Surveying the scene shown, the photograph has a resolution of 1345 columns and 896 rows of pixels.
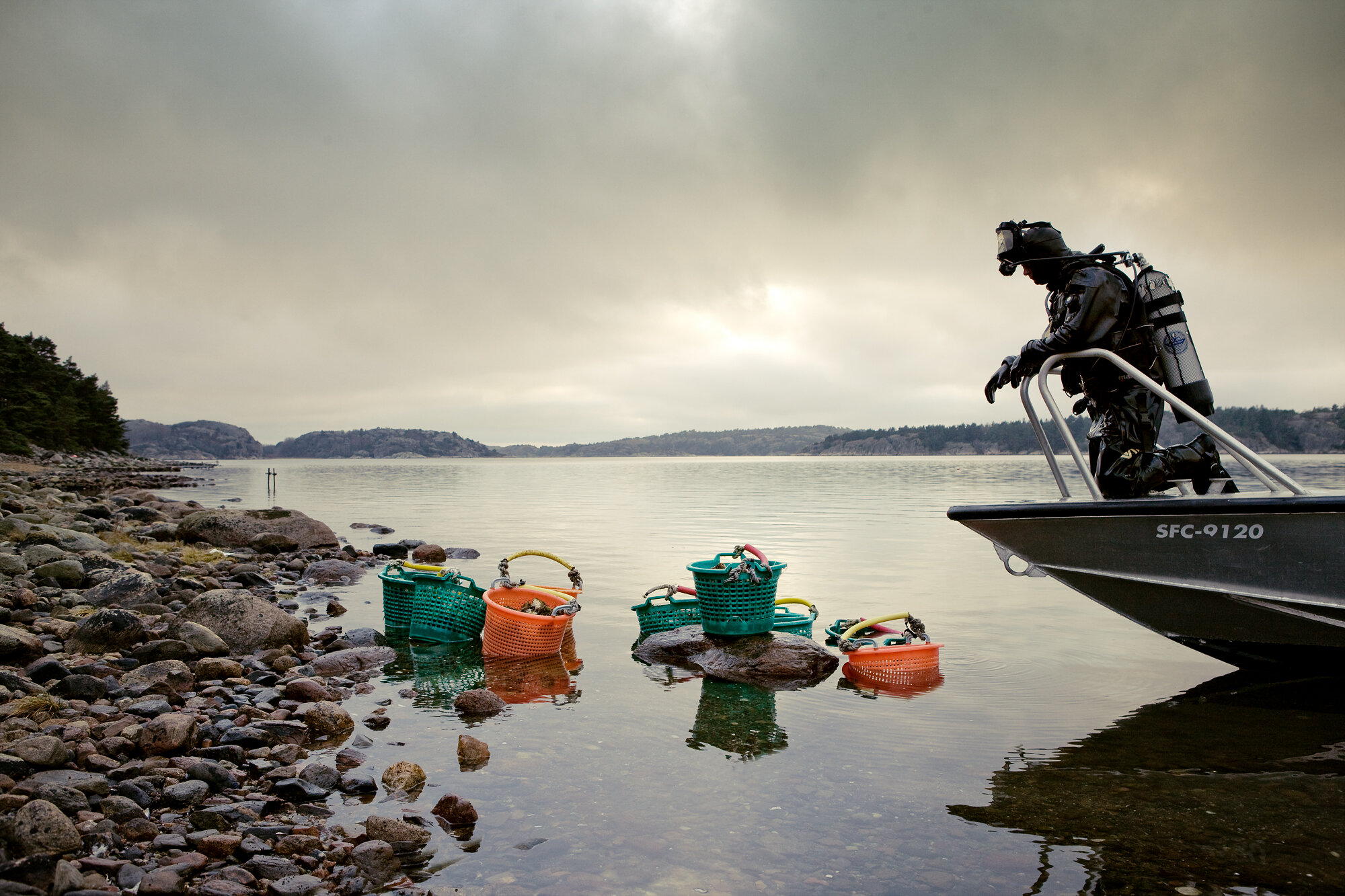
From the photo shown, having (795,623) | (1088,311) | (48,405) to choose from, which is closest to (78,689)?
(795,623)

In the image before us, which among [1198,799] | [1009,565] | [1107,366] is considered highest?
[1107,366]

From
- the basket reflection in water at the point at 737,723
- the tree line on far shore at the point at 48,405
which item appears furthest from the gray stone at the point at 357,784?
the tree line on far shore at the point at 48,405

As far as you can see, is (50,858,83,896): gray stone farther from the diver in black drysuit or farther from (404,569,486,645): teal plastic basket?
the diver in black drysuit

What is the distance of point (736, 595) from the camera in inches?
359

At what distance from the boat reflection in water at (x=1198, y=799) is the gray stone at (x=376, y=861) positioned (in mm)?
3582

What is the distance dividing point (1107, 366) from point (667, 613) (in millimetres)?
6000

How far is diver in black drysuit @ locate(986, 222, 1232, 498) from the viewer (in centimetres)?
769

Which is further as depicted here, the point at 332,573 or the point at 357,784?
the point at 332,573

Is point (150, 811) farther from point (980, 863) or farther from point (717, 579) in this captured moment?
point (717, 579)

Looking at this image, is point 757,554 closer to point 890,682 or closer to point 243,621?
point 890,682

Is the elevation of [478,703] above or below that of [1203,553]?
below

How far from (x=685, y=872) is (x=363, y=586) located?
13.0 metres

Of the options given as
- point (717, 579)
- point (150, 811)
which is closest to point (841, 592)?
point (717, 579)

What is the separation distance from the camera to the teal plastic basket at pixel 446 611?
1068 centimetres
